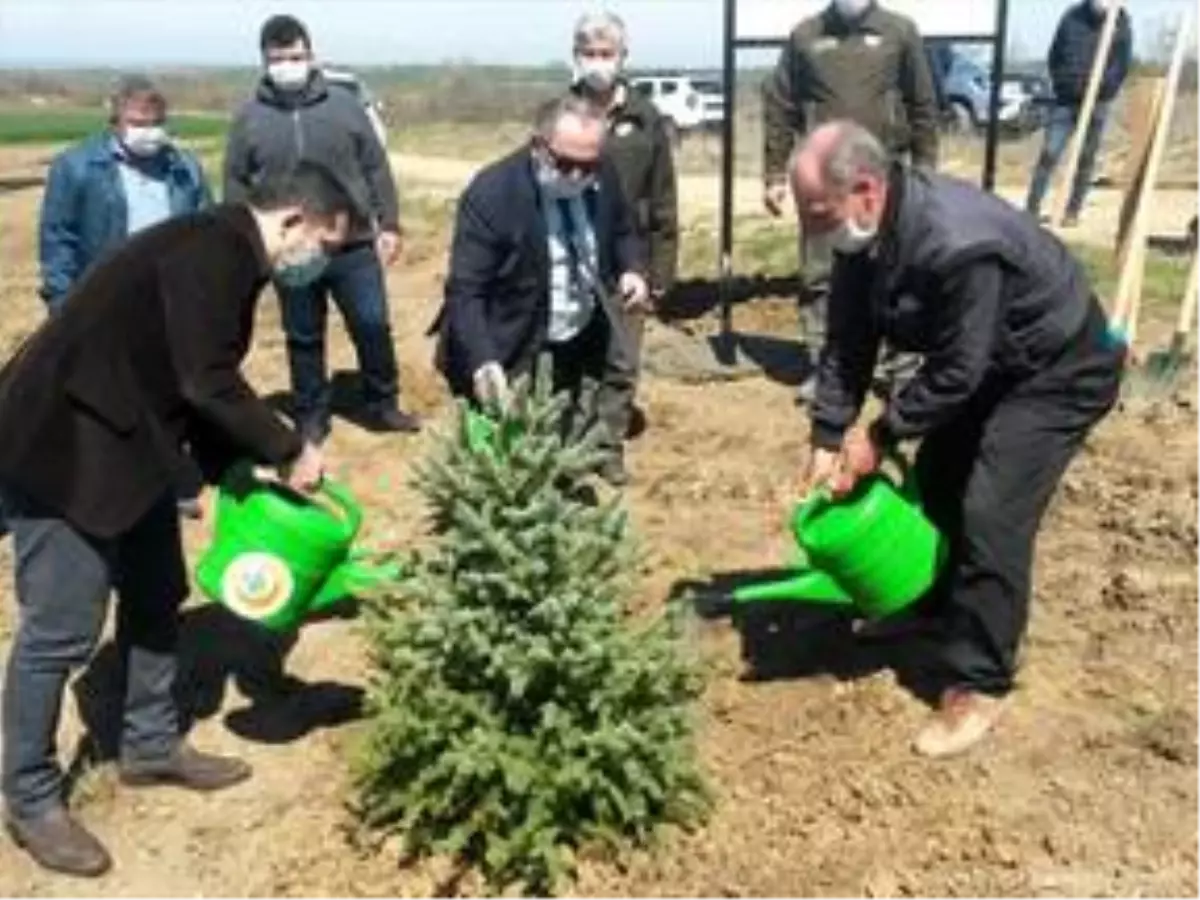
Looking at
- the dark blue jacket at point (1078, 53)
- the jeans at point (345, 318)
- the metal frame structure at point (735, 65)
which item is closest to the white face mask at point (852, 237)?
the jeans at point (345, 318)

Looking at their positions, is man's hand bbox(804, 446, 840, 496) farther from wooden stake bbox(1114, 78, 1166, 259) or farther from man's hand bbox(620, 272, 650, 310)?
wooden stake bbox(1114, 78, 1166, 259)

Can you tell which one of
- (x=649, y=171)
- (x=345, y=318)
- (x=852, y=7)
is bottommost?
(x=345, y=318)

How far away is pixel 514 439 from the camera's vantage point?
13.1ft

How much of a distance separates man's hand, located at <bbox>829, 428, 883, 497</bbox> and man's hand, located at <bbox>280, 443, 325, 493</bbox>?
141 cm

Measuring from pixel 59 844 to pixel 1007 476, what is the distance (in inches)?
107

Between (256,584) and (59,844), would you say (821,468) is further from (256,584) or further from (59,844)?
(59,844)

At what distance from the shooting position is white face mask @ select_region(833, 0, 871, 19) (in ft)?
26.1

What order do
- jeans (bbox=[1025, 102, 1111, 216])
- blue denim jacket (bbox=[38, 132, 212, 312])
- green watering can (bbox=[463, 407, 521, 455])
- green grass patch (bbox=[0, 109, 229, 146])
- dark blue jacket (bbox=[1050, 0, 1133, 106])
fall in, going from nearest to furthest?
green watering can (bbox=[463, 407, 521, 455]), blue denim jacket (bbox=[38, 132, 212, 312]), dark blue jacket (bbox=[1050, 0, 1133, 106]), jeans (bbox=[1025, 102, 1111, 216]), green grass patch (bbox=[0, 109, 229, 146])

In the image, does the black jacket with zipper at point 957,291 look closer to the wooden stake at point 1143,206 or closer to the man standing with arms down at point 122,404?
the man standing with arms down at point 122,404

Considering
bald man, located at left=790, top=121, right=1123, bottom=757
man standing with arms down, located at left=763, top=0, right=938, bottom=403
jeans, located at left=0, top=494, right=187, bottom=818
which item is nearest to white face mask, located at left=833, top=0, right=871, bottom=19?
man standing with arms down, located at left=763, top=0, right=938, bottom=403

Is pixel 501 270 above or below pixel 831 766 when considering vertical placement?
above

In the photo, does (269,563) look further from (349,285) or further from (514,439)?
(349,285)

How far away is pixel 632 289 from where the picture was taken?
5.88 metres

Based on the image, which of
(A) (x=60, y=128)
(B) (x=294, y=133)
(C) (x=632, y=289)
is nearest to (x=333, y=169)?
(B) (x=294, y=133)
